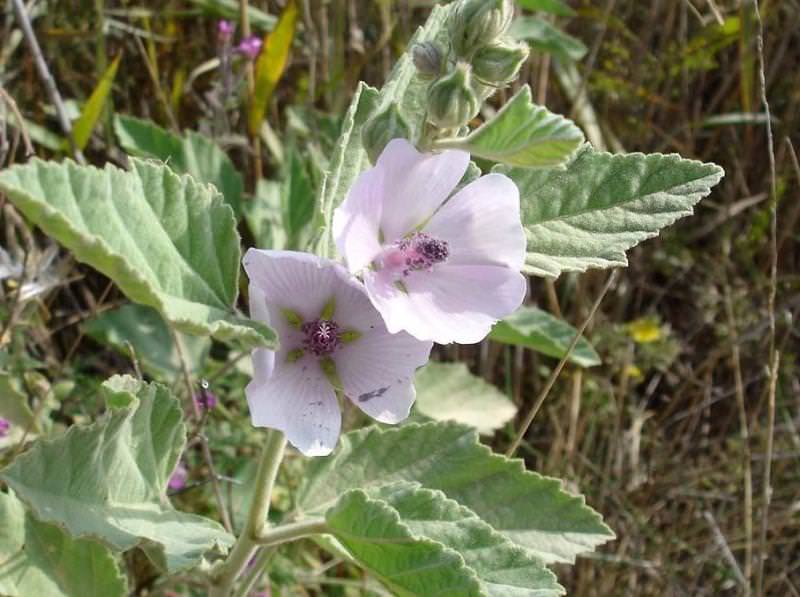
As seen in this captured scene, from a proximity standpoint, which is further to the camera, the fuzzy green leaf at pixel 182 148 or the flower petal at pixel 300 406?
the fuzzy green leaf at pixel 182 148

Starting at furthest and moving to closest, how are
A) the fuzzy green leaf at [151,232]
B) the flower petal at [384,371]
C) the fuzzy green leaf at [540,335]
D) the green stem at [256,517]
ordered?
the fuzzy green leaf at [540,335] < the green stem at [256,517] < the flower petal at [384,371] < the fuzzy green leaf at [151,232]

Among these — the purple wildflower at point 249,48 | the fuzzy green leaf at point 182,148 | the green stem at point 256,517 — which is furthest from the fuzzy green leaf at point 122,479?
the purple wildflower at point 249,48

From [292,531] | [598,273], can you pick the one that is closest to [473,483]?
[292,531]

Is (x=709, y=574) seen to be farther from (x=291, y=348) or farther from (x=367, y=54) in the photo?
(x=291, y=348)

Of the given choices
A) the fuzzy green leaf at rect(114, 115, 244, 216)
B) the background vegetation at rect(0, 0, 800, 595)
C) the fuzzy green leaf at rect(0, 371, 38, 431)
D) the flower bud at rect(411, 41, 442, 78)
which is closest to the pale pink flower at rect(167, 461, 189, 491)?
the background vegetation at rect(0, 0, 800, 595)

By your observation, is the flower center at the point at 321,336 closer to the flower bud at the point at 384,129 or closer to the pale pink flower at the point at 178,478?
the flower bud at the point at 384,129
